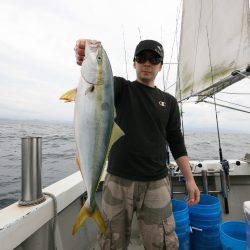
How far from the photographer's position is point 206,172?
13.4 ft

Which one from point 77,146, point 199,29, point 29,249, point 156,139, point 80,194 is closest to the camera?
point 77,146

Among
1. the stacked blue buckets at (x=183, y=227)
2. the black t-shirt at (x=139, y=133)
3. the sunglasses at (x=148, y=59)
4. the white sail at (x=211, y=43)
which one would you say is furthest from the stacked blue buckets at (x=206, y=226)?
the sunglasses at (x=148, y=59)

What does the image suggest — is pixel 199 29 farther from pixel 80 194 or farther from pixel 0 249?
pixel 0 249

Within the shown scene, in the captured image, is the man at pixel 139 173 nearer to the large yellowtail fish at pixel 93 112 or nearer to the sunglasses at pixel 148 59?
the sunglasses at pixel 148 59

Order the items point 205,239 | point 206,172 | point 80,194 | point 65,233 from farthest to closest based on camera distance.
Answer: point 206,172, point 205,239, point 80,194, point 65,233

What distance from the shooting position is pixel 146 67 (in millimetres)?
2479

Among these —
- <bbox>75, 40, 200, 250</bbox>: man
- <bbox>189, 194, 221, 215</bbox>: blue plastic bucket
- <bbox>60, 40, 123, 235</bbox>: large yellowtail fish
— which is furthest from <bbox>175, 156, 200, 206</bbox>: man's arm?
<bbox>60, 40, 123, 235</bbox>: large yellowtail fish

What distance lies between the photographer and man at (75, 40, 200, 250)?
2287 millimetres

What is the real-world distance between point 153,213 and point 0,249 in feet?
3.97

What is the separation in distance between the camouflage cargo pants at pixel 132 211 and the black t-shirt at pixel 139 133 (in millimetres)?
89

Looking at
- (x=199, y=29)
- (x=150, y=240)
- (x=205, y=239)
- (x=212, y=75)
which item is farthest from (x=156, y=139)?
(x=199, y=29)

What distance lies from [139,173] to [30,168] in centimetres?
89

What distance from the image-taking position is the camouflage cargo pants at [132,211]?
7.52 ft

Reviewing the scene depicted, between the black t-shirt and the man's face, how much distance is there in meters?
0.08
